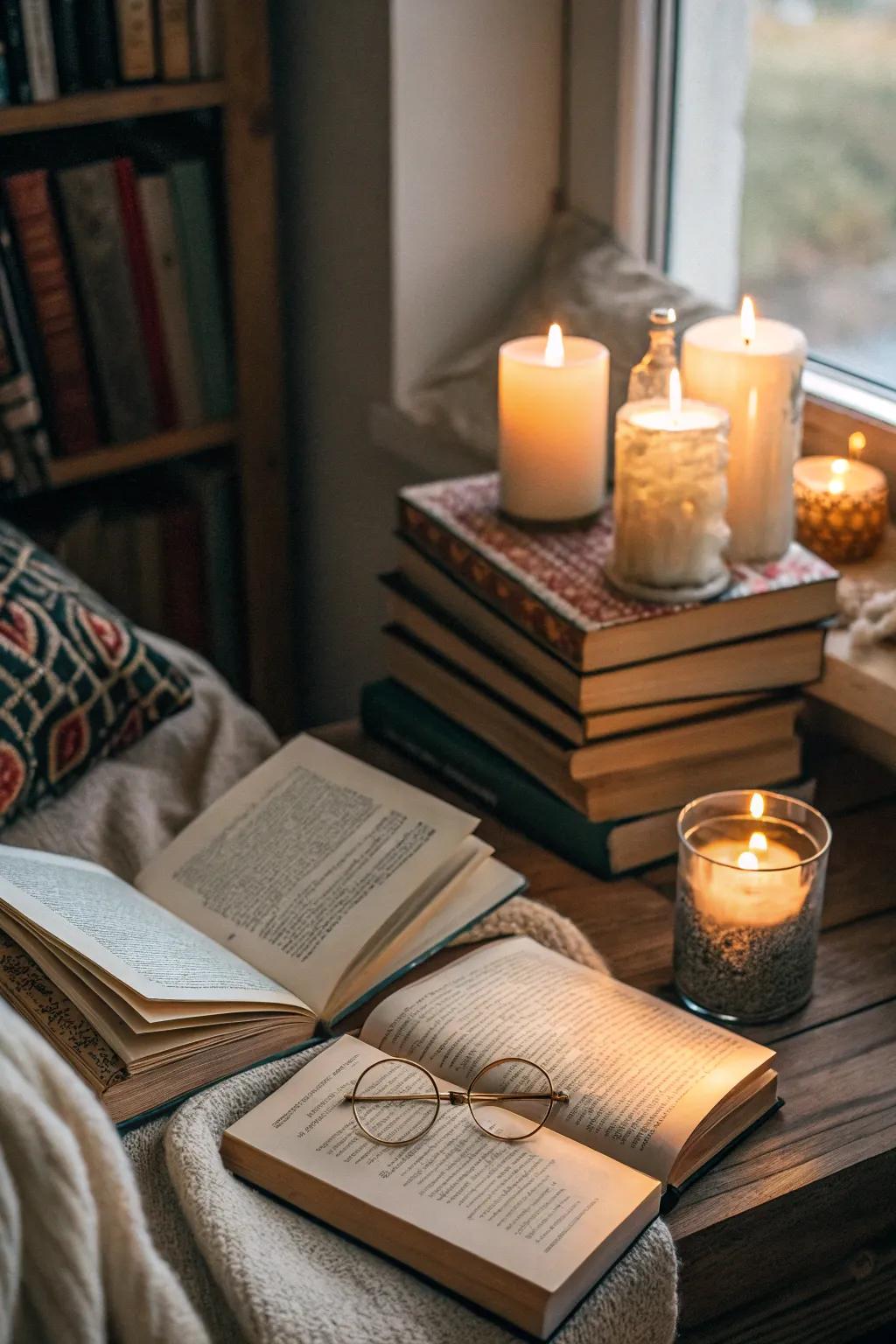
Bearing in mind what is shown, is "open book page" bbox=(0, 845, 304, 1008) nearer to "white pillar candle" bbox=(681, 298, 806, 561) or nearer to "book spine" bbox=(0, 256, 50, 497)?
"white pillar candle" bbox=(681, 298, 806, 561)

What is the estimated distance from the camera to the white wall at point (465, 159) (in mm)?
1506

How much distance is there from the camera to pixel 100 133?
5.67 ft

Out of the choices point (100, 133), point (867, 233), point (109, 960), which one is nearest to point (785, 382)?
point (867, 233)

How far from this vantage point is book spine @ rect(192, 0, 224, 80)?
160cm

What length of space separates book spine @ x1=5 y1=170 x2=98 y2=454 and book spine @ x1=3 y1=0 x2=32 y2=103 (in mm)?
79

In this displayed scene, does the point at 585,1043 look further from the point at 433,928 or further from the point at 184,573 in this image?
the point at 184,573

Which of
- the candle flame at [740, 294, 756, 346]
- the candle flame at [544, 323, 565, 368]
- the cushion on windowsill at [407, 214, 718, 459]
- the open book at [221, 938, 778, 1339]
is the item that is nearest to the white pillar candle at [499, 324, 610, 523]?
the candle flame at [544, 323, 565, 368]

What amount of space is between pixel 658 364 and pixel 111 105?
802 millimetres

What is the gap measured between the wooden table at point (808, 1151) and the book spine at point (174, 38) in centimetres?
99

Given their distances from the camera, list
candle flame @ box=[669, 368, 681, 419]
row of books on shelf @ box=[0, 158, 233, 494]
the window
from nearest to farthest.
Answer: candle flame @ box=[669, 368, 681, 419]
the window
row of books on shelf @ box=[0, 158, 233, 494]

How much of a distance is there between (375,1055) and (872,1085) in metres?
0.29

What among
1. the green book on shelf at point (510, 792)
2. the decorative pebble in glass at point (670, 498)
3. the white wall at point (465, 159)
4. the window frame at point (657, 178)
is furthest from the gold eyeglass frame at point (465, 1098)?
the white wall at point (465, 159)

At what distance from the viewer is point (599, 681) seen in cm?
104

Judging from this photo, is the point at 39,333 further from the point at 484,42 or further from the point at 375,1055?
the point at 375,1055
